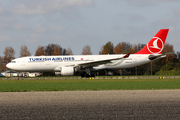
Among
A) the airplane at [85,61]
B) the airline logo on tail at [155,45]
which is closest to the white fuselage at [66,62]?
the airplane at [85,61]

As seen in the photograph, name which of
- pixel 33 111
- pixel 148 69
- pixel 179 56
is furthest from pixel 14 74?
pixel 179 56

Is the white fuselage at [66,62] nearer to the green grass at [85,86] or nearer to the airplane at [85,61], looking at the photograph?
the airplane at [85,61]

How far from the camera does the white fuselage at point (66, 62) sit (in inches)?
1348

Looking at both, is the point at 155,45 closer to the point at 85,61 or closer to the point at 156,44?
the point at 156,44

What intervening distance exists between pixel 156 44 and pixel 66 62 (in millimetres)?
13643

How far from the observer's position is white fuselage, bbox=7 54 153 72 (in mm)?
34250

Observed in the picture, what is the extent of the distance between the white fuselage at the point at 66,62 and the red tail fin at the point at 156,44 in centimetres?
98

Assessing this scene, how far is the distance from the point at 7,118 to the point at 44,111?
49.2 inches

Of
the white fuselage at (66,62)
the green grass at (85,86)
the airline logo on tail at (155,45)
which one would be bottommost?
the green grass at (85,86)

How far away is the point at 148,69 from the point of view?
51938 millimetres

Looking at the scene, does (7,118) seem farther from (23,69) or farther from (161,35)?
(161,35)

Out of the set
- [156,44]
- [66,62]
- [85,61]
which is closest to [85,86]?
[85,61]

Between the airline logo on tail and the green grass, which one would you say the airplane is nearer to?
the airline logo on tail

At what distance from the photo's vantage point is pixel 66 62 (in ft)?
112
